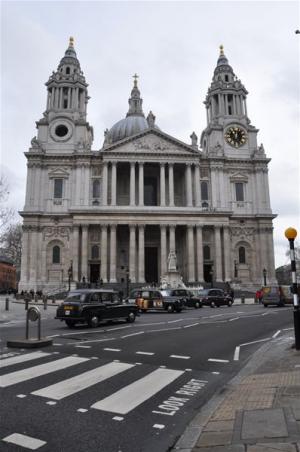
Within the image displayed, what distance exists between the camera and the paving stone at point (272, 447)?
3969 mm

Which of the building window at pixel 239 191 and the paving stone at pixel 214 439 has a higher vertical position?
the building window at pixel 239 191

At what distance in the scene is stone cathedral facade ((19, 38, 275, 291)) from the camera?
179 ft

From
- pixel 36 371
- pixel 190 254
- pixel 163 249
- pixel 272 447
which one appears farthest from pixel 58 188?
pixel 272 447

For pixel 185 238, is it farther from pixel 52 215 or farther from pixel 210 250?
pixel 52 215

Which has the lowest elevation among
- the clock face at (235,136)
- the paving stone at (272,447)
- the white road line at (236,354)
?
the white road line at (236,354)

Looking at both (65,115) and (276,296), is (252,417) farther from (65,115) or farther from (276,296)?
(65,115)

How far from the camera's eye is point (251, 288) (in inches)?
2245

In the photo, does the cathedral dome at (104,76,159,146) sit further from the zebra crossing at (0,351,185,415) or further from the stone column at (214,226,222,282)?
the zebra crossing at (0,351,185,415)

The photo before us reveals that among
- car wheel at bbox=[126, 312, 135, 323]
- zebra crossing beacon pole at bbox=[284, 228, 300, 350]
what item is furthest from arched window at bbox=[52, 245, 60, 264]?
zebra crossing beacon pole at bbox=[284, 228, 300, 350]

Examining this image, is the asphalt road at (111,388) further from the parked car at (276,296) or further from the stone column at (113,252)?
the stone column at (113,252)

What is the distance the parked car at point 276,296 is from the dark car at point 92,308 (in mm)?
17913

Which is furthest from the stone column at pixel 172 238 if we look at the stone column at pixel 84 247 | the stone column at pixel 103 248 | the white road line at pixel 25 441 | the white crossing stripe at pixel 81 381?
the white road line at pixel 25 441

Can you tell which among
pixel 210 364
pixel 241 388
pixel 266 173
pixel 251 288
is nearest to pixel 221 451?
pixel 241 388

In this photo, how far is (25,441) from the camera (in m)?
4.59
